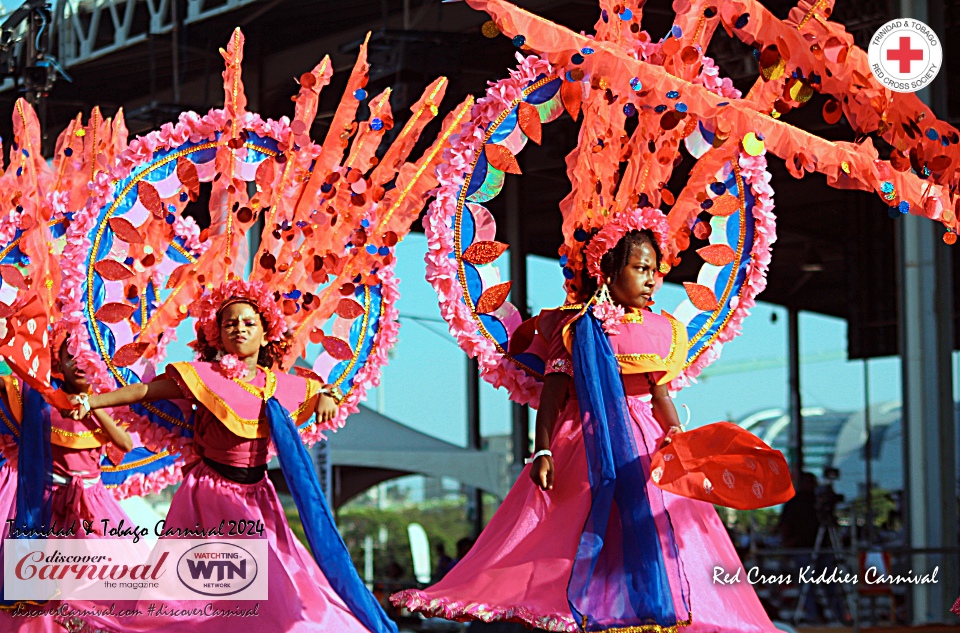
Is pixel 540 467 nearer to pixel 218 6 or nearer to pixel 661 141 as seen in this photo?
pixel 661 141

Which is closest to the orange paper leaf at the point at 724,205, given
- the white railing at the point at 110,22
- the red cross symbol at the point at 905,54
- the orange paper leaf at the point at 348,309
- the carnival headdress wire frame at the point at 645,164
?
the carnival headdress wire frame at the point at 645,164

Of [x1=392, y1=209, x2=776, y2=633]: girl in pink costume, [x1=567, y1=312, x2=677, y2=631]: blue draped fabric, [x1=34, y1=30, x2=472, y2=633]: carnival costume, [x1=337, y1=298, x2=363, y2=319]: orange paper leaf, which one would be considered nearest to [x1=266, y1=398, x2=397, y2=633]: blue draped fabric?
[x1=34, y1=30, x2=472, y2=633]: carnival costume

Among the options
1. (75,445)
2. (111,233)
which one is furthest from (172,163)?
(75,445)

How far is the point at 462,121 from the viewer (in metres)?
4.84

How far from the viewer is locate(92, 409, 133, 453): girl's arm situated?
4992 mm

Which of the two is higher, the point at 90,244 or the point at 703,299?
the point at 90,244

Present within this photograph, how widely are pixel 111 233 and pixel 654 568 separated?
2437 millimetres

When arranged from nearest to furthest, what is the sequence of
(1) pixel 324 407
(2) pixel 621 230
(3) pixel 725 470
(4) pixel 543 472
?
(3) pixel 725 470, (4) pixel 543 472, (2) pixel 621 230, (1) pixel 324 407

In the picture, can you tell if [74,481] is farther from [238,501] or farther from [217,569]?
[217,569]

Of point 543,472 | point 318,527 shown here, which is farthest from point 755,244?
point 318,527

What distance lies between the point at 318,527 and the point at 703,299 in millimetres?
1462

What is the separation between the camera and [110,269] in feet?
16.6

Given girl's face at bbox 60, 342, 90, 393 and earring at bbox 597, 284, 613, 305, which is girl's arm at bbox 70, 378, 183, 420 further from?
earring at bbox 597, 284, 613, 305

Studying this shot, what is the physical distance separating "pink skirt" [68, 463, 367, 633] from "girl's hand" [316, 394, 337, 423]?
31 cm
